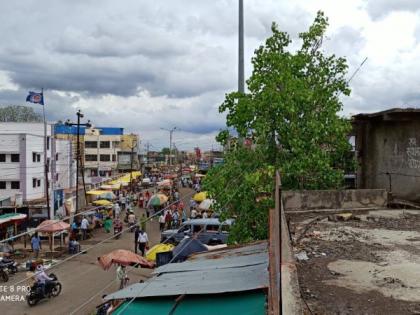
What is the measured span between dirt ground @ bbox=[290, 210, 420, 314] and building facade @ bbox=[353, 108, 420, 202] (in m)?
3.42

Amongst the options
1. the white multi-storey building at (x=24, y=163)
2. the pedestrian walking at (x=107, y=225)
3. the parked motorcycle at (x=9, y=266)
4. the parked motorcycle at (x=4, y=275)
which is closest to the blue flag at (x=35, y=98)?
the white multi-storey building at (x=24, y=163)

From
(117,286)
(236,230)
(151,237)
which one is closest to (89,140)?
(151,237)

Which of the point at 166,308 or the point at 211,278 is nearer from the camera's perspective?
the point at 166,308

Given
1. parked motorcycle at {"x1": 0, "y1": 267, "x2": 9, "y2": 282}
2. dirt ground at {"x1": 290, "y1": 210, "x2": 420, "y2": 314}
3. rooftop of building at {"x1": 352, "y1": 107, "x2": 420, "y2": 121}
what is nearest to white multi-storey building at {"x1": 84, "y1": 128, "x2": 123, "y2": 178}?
parked motorcycle at {"x1": 0, "y1": 267, "x2": 9, "y2": 282}

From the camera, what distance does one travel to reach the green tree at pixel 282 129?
35.8 ft

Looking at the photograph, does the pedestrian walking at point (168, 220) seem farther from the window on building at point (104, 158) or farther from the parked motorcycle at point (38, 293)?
the window on building at point (104, 158)

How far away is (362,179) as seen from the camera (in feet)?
48.9

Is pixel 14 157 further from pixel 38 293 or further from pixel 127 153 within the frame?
pixel 127 153

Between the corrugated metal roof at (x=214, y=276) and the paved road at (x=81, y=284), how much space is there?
118 inches

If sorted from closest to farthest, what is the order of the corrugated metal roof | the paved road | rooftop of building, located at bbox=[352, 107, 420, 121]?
the corrugated metal roof < rooftop of building, located at bbox=[352, 107, 420, 121] < the paved road

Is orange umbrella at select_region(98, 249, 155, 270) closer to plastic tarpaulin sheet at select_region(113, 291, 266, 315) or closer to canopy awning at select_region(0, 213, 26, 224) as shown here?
plastic tarpaulin sheet at select_region(113, 291, 266, 315)

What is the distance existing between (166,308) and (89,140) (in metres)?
82.2

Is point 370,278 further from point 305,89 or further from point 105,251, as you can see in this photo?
point 105,251

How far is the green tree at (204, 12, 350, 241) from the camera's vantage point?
1090 centimetres
